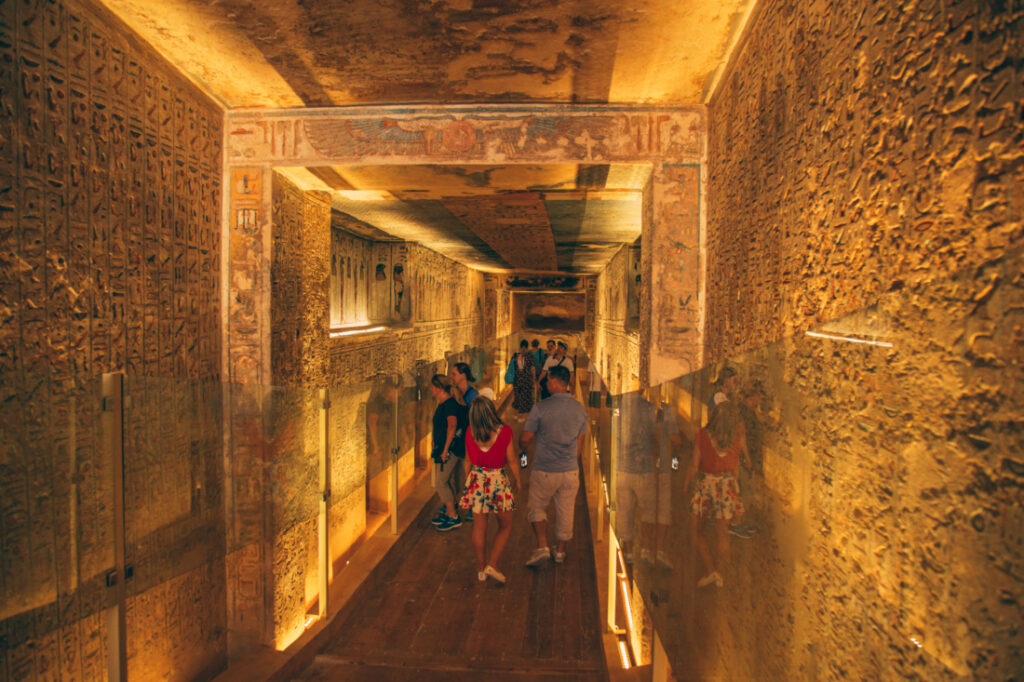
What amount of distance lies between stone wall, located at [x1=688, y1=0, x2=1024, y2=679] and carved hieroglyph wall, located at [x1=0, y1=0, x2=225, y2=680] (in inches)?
101

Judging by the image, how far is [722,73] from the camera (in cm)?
322

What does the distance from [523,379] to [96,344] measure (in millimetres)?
7923

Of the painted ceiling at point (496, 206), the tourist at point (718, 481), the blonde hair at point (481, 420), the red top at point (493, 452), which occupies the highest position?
the painted ceiling at point (496, 206)

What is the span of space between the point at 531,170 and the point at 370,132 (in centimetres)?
122

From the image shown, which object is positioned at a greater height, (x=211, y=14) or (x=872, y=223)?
(x=211, y=14)

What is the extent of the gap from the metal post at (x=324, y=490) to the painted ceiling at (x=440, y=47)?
229 cm

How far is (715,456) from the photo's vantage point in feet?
5.39

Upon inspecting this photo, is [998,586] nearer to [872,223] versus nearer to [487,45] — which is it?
[872,223]

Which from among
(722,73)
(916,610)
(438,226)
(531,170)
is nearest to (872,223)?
(916,610)

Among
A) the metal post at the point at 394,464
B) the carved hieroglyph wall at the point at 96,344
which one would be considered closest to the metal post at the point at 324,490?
the carved hieroglyph wall at the point at 96,344

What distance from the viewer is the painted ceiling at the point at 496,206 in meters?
4.23

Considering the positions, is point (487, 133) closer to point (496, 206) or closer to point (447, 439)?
point (496, 206)

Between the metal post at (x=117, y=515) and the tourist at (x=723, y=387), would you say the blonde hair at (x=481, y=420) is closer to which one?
the metal post at (x=117, y=515)

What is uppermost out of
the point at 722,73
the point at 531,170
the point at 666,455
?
Result: the point at 722,73
